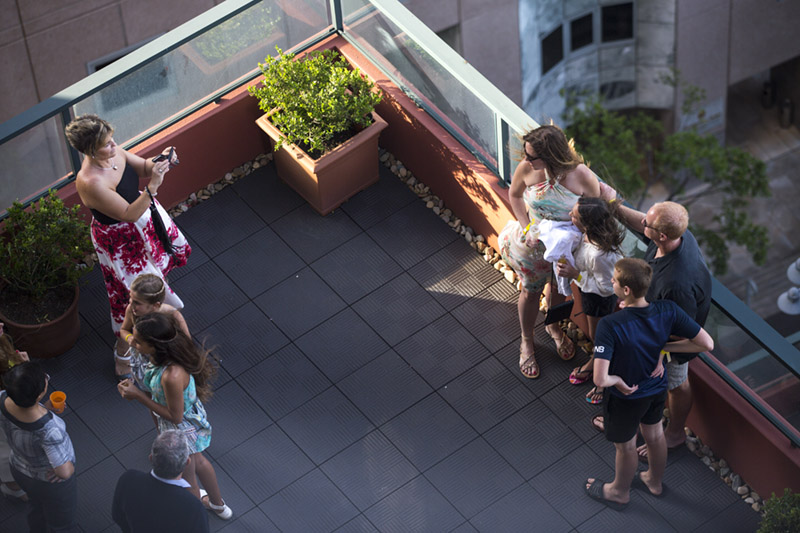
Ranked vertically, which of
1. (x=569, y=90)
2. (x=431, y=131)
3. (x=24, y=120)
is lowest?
(x=569, y=90)

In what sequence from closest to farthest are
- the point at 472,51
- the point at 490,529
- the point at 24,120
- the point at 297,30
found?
the point at 490,529 → the point at 24,120 → the point at 297,30 → the point at 472,51

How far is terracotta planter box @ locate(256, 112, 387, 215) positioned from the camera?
795cm

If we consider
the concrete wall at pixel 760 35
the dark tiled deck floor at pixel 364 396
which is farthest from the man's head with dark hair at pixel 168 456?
the concrete wall at pixel 760 35

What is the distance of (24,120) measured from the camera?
7.36 metres

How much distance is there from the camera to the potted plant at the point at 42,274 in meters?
7.20

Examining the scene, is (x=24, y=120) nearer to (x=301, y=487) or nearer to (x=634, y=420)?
(x=301, y=487)

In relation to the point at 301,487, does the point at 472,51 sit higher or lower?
lower

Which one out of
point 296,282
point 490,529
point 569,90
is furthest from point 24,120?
point 569,90

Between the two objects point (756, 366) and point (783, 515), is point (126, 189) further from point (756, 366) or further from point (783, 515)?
point (783, 515)

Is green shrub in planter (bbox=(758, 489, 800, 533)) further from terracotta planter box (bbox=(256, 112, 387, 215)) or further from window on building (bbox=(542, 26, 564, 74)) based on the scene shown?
window on building (bbox=(542, 26, 564, 74))

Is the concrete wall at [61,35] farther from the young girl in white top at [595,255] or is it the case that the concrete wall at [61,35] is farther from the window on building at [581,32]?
the young girl in white top at [595,255]

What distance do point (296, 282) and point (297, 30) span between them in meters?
2.10

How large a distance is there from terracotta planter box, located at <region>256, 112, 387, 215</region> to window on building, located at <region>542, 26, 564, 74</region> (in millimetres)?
13879

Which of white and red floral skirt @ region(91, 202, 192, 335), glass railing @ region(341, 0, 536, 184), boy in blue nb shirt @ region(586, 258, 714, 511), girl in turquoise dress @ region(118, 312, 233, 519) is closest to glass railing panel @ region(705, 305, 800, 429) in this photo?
boy in blue nb shirt @ region(586, 258, 714, 511)
